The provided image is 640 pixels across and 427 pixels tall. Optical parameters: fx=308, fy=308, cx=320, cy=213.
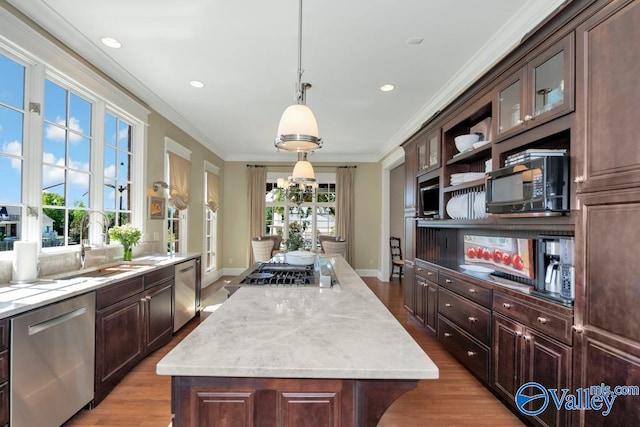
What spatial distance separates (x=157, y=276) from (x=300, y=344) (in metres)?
2.53

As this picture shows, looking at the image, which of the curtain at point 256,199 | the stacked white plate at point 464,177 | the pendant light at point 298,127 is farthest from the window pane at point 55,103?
the curtain at point 256,199

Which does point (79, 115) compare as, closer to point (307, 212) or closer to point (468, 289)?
point (468, 289)

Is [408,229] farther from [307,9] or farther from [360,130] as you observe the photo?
[307,9]

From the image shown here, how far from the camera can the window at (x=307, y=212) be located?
762 cm

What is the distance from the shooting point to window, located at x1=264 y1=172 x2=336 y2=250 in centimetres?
762

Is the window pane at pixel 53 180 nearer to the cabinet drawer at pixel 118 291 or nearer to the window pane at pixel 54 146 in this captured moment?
the window pane at pixel 54 146

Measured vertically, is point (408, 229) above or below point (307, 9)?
below

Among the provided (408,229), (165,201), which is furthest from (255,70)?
(408,229)

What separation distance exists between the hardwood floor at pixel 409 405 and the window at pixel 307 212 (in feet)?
16.3

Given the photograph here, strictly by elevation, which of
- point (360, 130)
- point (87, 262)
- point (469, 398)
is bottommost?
point (469, 398)

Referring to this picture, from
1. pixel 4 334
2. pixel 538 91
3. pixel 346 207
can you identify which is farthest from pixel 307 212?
pixel 4 334

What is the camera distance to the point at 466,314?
2.67 m

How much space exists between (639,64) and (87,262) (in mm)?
3958

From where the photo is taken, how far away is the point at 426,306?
3514 mm
